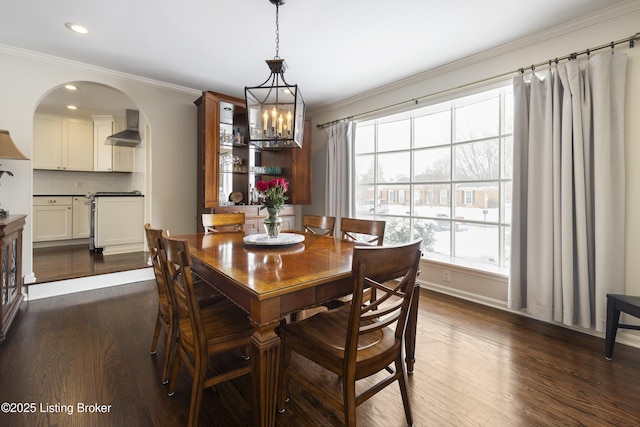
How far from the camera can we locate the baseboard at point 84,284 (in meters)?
3.03

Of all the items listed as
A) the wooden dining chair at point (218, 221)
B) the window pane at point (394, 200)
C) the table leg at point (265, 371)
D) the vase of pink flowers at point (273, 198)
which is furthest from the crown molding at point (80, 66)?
the table leg at point (265, 371)

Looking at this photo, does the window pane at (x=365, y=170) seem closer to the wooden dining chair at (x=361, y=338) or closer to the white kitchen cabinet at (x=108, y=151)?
the wooden dining chair at (x=361, y=338)

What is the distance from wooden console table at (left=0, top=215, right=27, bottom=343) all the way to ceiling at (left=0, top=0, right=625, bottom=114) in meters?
1.75

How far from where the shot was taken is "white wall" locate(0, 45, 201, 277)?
2982mm

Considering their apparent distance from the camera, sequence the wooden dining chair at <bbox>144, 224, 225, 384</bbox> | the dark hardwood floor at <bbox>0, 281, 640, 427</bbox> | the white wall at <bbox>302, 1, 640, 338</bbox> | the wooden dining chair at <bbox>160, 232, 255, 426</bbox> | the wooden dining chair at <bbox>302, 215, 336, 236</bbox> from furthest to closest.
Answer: the wooden dining chair at <bbox>302, 215, 336, 236</bbox>
the white wall at <bbox>302, 1, 640, 338</bbox>
the wooden dining chair at <bbox>144, 224, 225, 384</bbox>
the dark hardwood floor at <bbox>0, 281, 640, 427</bbox>
the wooden dining chair at <bbox>160, 232, 255, 426</bbox>

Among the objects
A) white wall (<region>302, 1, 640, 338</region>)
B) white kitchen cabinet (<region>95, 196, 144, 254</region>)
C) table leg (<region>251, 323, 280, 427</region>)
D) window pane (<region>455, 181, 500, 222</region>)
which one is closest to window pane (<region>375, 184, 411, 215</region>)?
window pane (<region>455, 181, 500, 222</region>)

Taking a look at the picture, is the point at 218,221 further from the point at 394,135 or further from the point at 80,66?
the point at 394,135

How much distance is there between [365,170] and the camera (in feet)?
14.4

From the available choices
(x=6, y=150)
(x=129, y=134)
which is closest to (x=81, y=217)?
(x=129, y=134)

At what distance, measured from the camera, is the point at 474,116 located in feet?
10.5

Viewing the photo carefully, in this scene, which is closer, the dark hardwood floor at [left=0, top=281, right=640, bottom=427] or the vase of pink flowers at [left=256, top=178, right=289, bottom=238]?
the dark hardwood floor at [left=0, top=281, right=640, bottom=427]

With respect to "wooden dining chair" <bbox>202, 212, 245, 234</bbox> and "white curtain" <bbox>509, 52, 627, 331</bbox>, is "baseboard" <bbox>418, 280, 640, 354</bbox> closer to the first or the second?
"white curtain" <bbox>509, 52, 627, 331</bbox>

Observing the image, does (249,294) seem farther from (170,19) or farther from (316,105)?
(316,105)

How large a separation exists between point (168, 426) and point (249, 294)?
0.84 m
